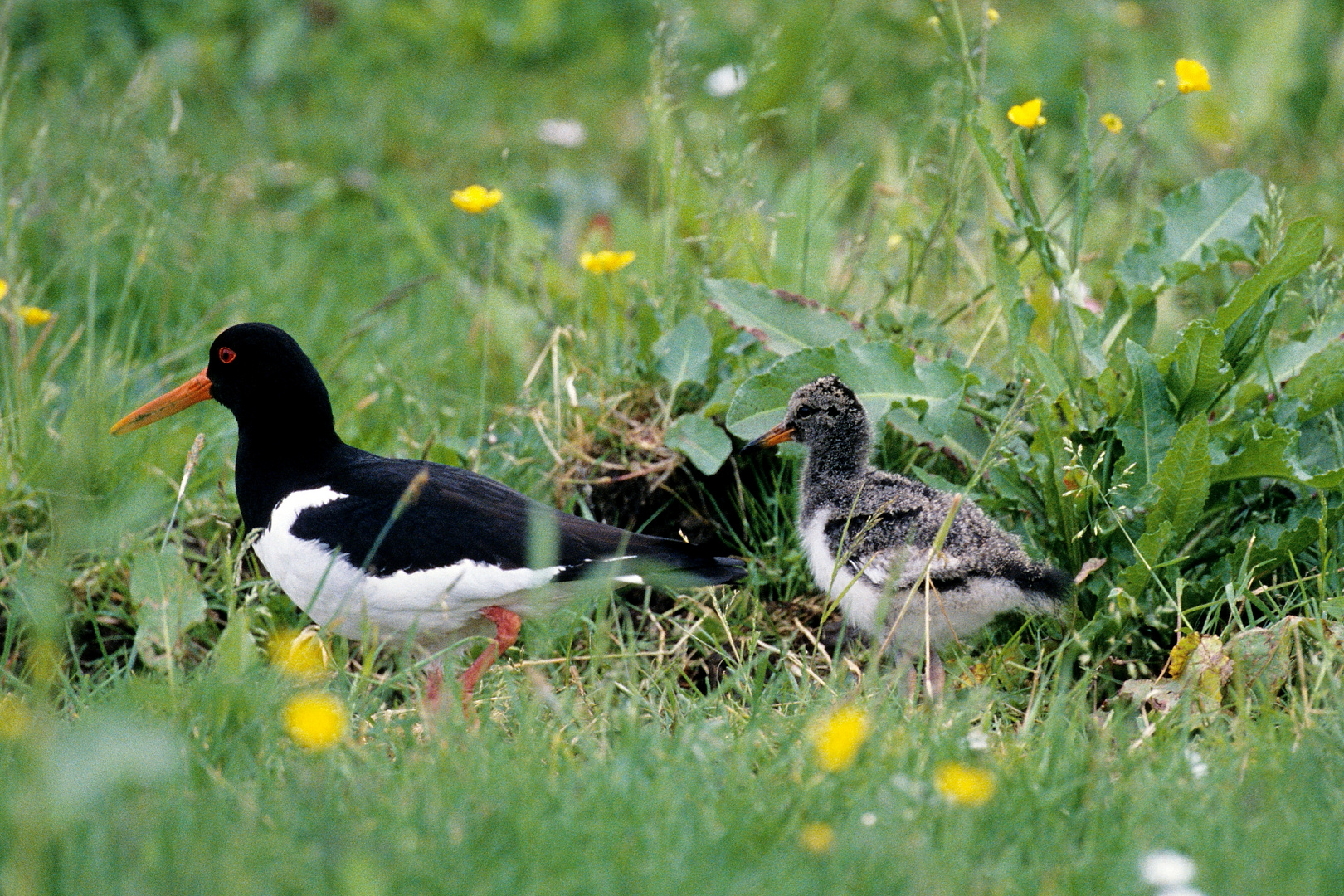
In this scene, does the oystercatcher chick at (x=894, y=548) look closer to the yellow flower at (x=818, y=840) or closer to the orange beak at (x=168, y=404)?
the yellow flower at (x=818, y=840)

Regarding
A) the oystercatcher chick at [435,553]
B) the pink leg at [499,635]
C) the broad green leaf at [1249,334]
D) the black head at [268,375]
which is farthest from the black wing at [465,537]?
the broad green leaf at [1249,334]

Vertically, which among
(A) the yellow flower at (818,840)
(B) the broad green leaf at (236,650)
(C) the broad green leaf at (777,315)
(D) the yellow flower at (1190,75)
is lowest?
(B) the broad green leaf at (236,650)

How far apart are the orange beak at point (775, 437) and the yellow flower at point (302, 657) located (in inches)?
51.2

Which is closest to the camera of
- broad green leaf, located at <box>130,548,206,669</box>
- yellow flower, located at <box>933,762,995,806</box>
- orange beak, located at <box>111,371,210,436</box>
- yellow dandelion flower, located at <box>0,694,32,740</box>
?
yellow flower, located at <box>933,762,995,806</box>

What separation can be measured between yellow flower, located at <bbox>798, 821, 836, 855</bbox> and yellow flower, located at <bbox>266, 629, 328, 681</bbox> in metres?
1.17

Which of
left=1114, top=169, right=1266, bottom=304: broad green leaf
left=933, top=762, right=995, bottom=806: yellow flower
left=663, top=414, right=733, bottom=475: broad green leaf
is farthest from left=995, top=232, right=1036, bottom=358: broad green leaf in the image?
left=933, top=762, right=995, bottom=806: yellow flower

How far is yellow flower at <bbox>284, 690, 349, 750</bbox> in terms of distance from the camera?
8.28 feet

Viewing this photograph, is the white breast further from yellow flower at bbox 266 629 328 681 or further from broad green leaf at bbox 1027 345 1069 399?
broad green leaf at bbox 1027 345 1069 399

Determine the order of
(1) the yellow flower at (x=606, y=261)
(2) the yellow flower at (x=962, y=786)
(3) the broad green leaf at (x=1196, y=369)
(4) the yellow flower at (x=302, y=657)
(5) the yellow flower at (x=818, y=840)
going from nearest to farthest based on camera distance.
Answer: (5) the yellow flower at (x=818, y=840) → (2) the yellow flower at (x=962, y=786) → (4) the yellow flower at (x=302, y=657) → (3) the broad green leaf at (x=1196, y=369) → (1) the yellow flower at (x=606, y=261)

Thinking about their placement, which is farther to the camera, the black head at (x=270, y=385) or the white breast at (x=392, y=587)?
the black head at (x=270, y=385)

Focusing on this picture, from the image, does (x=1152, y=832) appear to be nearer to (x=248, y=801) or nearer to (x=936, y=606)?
(x=936, y=606)

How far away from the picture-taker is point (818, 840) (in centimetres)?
233

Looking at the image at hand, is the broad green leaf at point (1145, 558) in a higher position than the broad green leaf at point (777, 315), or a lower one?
lower

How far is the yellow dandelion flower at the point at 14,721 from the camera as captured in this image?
2.64 metres
